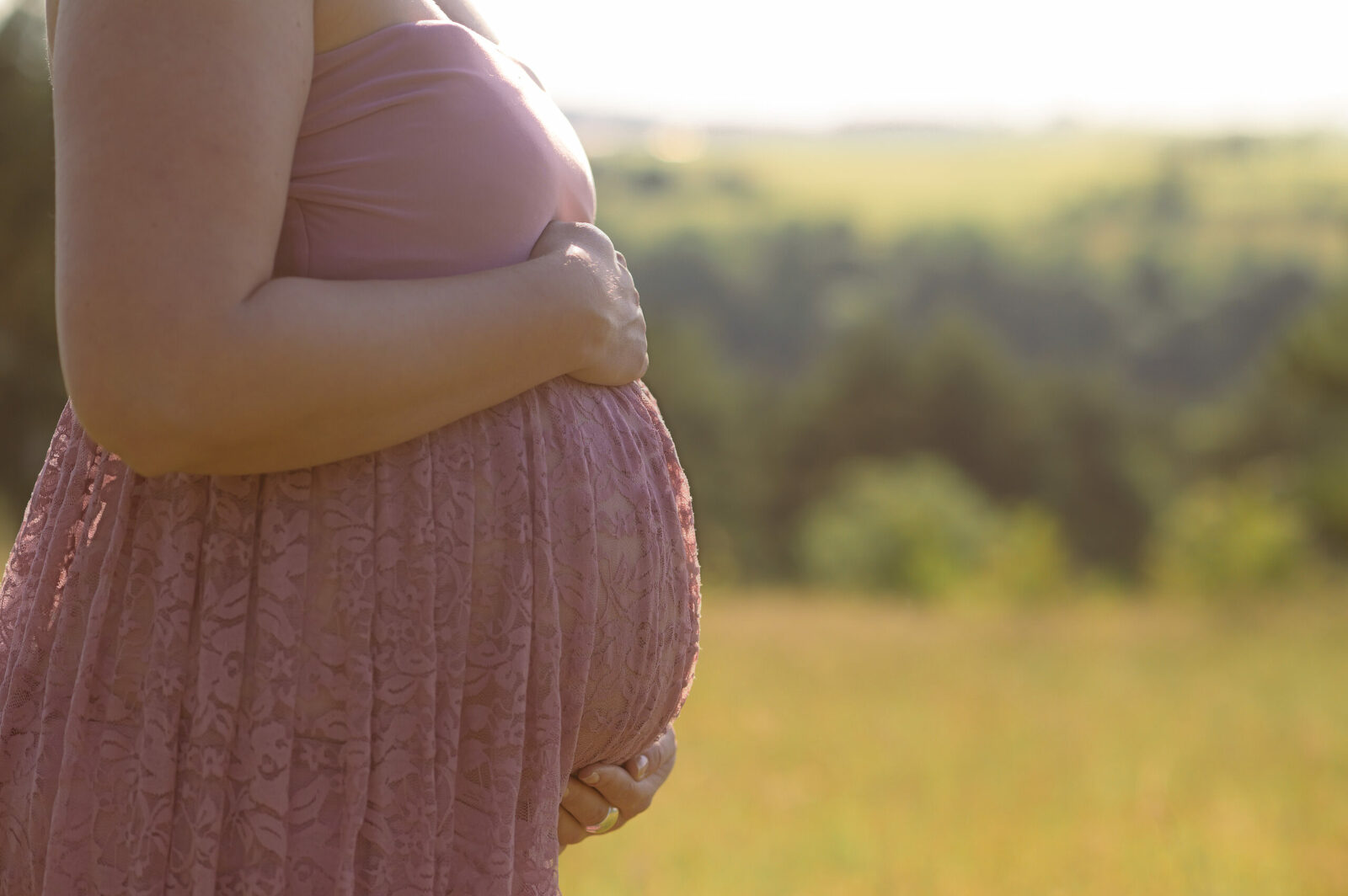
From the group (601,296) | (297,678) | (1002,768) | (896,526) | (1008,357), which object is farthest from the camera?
(1008,357)

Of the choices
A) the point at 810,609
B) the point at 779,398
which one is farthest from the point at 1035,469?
the point at 810,609

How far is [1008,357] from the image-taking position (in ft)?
136

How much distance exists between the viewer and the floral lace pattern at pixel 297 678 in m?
1.10

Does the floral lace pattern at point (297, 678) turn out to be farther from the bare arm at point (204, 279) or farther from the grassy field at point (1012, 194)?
the grassy field at point (1012, 194)

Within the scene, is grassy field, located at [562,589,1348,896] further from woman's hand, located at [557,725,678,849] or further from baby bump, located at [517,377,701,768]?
baby bump, located at [517,377,701,768]

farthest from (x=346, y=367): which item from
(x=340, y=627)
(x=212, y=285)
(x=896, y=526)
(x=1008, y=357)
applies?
(x=1008, y=357)

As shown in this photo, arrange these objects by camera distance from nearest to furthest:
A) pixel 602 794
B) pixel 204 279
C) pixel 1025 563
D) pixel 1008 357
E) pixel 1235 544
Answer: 1. pixel 204 279
2. pixel 602 794
3. pixel 1235 544
4. pixel 1025 563
5. pixel 1008 357

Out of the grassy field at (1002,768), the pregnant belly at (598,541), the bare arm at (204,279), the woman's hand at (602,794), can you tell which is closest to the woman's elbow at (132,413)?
the bare arm at (204,279)

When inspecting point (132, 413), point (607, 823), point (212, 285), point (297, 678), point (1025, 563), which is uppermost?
point (212, 285)

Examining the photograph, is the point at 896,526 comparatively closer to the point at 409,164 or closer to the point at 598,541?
the point at 598,541

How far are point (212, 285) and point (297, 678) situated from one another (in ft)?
1.19

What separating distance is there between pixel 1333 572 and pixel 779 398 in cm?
2291

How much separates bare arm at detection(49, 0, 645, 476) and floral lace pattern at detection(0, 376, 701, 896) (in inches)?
3.4

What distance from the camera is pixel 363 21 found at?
1.14 meters
